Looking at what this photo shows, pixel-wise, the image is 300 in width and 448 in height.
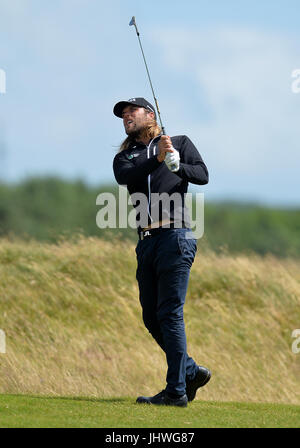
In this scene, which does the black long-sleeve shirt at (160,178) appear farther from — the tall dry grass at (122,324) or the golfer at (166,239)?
the tall dry grass at (122,324)

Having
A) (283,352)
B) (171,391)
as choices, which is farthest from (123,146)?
(283,352)

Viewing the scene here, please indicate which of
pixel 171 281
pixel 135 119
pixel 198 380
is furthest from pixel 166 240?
pixel 198 380

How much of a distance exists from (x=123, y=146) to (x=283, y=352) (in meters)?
6.85

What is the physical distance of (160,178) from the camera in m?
7.18

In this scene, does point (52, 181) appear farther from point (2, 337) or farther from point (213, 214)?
point (2, 337)

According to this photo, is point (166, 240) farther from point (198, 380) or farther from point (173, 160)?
point (198, 380)

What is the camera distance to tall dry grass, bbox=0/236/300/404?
11258 millimetres

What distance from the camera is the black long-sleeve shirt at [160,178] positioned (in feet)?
23.2

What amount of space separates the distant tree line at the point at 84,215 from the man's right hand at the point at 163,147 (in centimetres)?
4033

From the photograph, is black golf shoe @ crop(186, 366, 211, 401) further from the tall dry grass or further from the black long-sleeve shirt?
the tall dry grass

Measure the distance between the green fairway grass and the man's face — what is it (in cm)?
234

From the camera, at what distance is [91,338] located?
12.8m

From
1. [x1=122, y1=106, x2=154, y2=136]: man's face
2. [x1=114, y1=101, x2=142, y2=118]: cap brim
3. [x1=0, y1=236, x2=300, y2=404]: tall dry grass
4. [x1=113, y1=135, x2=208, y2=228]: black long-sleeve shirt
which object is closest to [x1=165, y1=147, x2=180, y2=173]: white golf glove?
[x1=113, y1=135, x2=208, y2=228]: black long-sleeve shirt
